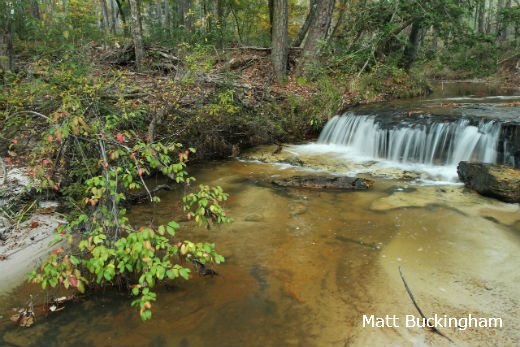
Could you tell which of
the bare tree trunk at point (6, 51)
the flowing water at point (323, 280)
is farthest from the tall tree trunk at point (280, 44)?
the bare tree trunk at point (6, 51)

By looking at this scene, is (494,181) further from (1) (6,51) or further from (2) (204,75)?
(1) (6,51)

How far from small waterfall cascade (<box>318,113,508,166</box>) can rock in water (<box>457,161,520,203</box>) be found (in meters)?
1.42

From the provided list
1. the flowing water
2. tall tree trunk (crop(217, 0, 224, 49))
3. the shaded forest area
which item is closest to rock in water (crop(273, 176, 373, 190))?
the flowing water

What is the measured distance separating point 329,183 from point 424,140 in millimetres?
3555

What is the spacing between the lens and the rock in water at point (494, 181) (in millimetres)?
5633

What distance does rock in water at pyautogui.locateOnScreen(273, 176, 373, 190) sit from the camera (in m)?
Answer: 6.52

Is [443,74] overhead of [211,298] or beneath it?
overhead

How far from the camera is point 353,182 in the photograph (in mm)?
6555

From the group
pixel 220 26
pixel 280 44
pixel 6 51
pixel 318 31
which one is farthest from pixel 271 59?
pixel 6 51

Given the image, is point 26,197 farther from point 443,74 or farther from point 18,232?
point 443,74

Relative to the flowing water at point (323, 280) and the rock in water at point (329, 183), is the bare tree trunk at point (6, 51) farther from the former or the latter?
the rock in water at point (329, 183)

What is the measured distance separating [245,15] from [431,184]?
14.1 meters

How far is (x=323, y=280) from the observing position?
3.64 metres

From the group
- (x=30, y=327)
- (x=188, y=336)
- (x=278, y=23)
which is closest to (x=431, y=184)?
(x=188, y=336)
